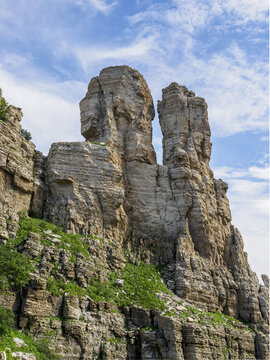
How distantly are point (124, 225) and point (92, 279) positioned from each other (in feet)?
42.8

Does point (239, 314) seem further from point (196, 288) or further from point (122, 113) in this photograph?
point (122, 113)

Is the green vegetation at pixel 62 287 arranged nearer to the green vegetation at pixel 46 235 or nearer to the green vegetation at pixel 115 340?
the green vegetation at pixel 46 235

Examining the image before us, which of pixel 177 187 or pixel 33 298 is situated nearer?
pixel 33 298

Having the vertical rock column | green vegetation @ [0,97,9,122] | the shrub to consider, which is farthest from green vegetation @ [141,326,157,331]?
green vegetation @ [0,97,9,122]

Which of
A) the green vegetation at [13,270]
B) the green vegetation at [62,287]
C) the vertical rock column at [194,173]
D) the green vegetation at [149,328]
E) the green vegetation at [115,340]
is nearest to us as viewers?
the green vegetation at [13,270]

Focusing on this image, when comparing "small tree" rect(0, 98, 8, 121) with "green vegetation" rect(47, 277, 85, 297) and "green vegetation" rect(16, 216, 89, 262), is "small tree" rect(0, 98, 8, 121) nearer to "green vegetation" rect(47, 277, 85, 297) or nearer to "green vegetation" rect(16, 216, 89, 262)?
"green vegetation" rect(16, 216, 89, 262)

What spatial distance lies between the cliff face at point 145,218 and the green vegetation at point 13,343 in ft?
6.06

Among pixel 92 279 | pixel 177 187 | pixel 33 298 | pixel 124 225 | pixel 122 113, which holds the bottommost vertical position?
pixel 33 298

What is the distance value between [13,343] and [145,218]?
29.2 m

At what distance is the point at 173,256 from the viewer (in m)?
52.7

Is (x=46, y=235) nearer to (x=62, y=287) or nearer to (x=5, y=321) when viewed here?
(x=62, y=287)

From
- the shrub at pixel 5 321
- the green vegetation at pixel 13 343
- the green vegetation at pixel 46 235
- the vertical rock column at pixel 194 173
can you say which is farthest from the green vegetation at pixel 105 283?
the vertical rock column at pixel 194 173

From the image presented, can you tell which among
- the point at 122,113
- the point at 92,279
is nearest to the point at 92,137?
the point at 122,113

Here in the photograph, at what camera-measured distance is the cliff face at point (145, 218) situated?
38.3m
